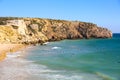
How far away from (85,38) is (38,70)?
105 m

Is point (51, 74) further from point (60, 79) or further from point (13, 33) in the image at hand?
point (13, 33)

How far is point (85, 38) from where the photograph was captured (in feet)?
448

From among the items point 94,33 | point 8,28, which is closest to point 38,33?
point 8,28

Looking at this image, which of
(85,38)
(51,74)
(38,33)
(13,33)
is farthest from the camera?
(85,38)

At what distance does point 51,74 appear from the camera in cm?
3000

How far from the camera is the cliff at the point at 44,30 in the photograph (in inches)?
3578

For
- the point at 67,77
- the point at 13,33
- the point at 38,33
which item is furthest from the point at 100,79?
the point at 38,33

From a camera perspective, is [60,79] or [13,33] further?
[13,33]

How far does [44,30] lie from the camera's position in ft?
400

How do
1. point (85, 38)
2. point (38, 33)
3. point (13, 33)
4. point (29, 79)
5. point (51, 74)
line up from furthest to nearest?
point (85, 38) → point (38, 33) → point (13, 33) → point (51, 74) → point (29, 79)

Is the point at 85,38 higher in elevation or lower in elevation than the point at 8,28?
lower

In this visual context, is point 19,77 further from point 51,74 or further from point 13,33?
point 13,33

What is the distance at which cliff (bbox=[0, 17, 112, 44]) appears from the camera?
9088 cm

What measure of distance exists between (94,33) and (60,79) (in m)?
115
